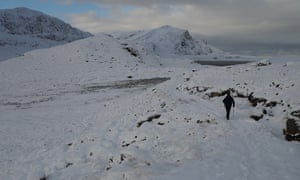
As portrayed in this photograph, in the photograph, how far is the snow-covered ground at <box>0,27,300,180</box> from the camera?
12391 mm

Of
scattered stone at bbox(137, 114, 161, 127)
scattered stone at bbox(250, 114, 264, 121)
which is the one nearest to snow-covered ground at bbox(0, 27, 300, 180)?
scattered stone at bbox(137, 114, 161, 127)

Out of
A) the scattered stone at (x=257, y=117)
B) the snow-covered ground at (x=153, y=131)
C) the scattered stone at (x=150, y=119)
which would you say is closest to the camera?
the snow-covered ground at (x=153, y=131)

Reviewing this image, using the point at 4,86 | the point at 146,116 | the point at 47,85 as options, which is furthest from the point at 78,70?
the point at 146,116

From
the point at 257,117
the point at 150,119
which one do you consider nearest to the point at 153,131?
the point at 150,119

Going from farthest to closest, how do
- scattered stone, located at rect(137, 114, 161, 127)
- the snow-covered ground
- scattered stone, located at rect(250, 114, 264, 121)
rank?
scattered stone, located at rect(137, 114, 161, 127) → scattered stone, located at rect(250, 114, 264, 121) → the snow-covered ground

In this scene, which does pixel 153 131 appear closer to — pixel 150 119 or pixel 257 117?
pixel 150 119

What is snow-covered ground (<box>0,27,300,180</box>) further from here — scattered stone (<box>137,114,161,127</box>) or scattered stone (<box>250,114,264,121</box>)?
scattered stone (<box>250,114,264,121</box>)

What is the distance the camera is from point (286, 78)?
77.3 feet

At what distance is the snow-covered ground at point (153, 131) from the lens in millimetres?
12391

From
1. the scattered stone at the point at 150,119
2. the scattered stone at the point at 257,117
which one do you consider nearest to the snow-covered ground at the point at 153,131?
the scattered stone at the point at 150,119

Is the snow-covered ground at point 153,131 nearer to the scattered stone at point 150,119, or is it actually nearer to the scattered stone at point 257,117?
the scattered stone at point 150,119

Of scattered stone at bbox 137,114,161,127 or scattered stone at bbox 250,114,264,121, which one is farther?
scattered stone at bbox 137,114,161,127

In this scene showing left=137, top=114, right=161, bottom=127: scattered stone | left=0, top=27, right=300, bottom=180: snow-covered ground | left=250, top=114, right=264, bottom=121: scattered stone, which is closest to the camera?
left=0, top=27, right=300, bottom=180: snow-covered ground

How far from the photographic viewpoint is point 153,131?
18641mm
